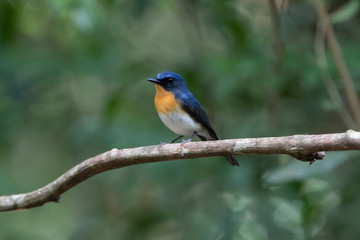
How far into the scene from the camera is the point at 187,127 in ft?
16.1

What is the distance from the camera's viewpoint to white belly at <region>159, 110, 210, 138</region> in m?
4.86

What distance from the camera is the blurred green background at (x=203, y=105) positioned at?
16.4 ft

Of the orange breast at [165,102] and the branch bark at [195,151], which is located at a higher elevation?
the orange breast at [165,102]

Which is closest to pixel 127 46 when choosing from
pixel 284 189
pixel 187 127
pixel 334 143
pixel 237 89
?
pixel 237 89

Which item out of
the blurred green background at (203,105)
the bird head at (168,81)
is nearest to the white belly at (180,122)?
the bird head at (168,81)

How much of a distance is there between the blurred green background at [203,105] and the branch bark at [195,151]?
4.11ft

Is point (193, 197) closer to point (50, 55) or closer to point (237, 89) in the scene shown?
point (237, 89)

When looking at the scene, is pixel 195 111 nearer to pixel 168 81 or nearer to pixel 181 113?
pixel 181 113

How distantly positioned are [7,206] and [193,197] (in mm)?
2488

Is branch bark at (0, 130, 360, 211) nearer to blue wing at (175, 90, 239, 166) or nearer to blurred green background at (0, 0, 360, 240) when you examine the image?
blurred green background at (0, 0, 360, 240)

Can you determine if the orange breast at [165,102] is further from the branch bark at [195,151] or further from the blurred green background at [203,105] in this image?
the branch bark at [195,151]

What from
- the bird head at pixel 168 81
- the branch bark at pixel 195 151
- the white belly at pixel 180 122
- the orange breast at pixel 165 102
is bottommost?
the branch bark at pixel 195 151

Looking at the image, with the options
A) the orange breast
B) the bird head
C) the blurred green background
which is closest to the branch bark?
the blurred green background

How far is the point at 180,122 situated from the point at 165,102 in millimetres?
249
